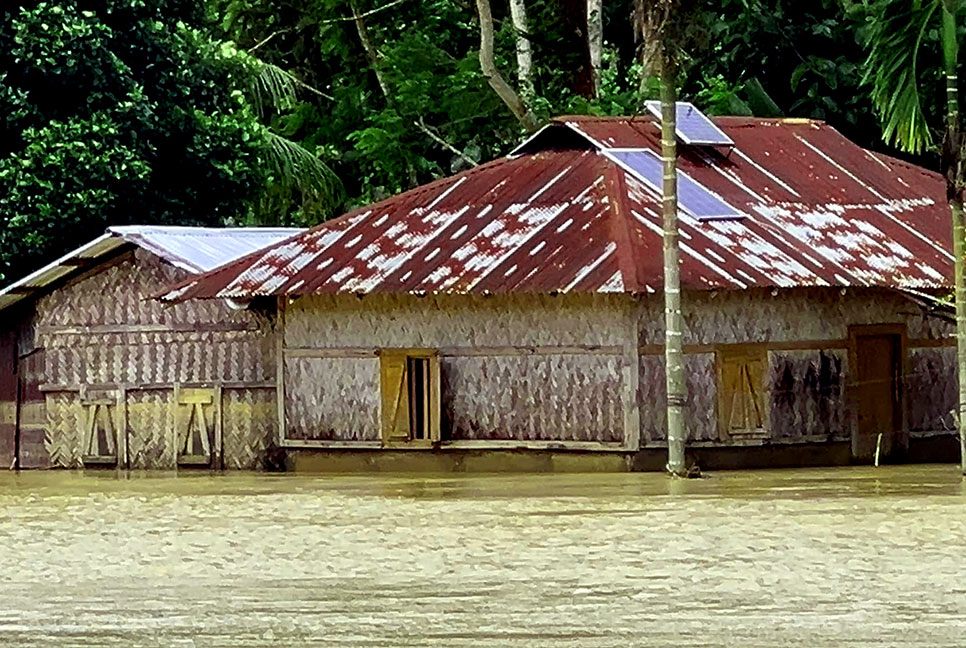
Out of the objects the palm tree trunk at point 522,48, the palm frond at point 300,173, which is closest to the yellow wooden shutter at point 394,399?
the palm frond at point 300,173

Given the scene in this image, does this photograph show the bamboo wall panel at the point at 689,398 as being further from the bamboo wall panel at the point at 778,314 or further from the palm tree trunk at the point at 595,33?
the palm tree trunk at the point at 595,33

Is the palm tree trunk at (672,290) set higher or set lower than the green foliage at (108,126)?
lower

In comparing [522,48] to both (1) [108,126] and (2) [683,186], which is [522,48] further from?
(2) [683,186]

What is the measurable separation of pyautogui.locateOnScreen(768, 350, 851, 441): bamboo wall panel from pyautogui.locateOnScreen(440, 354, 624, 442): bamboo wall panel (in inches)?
77.7

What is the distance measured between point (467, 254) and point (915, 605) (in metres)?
13.3

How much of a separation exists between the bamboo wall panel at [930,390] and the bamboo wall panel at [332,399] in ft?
20.9

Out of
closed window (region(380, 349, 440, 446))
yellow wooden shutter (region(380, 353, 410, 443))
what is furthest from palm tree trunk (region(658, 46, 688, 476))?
yellow wooden shutter (region(380, 353, 410, 443))

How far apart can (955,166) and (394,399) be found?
→ 7.25 metres

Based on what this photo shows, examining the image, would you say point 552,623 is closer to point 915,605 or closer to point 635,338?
point 915,605

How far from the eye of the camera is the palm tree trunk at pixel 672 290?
24.8 metres

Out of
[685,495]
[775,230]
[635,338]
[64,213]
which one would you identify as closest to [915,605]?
[685,495]

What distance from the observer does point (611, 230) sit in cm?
2647

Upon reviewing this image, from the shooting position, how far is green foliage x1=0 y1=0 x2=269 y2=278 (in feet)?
104

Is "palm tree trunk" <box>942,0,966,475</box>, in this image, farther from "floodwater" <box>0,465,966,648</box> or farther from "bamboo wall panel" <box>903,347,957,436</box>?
"bamboo wall panel" <box>903,347,957,436</box>
